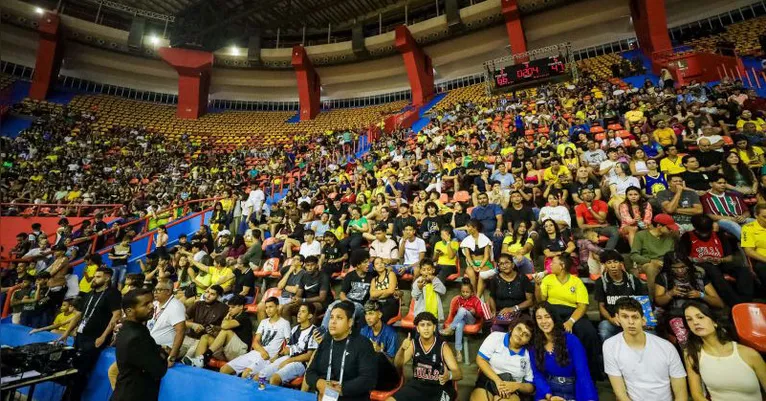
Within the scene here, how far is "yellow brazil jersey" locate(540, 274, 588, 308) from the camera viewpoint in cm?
379

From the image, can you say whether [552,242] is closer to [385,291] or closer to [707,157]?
[385,291]

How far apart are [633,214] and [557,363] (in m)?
2.73

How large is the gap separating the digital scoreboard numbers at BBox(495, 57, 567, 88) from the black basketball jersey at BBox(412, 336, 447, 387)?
12.5 meters

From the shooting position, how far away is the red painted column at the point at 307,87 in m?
20.2

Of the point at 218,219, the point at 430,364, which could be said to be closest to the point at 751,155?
the point at 430,364

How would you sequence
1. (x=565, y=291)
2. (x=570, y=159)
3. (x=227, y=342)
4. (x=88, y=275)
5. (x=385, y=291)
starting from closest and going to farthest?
(x=565, y=291) → (x=227, y=342) → (x=385, y=291) → (x=88, y=275) → (x=570, y=159)

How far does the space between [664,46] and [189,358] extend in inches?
670

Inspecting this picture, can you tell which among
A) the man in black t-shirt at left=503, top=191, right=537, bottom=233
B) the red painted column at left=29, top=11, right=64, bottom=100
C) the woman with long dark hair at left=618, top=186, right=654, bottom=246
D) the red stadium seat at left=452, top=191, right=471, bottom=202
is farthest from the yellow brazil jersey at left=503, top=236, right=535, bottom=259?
the red painted column at left=29, top=11, right=64, bottom=100

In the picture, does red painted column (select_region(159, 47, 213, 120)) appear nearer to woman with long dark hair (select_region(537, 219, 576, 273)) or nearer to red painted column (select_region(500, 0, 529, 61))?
red painted column (select_region(500, 0, 529, 61))

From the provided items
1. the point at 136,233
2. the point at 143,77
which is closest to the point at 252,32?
the point at 143,77

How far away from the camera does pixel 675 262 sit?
11.8ft

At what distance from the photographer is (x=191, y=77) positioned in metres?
20.1

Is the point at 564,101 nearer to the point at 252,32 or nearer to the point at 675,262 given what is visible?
the point at 675,262

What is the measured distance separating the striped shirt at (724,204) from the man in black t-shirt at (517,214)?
2010mm
